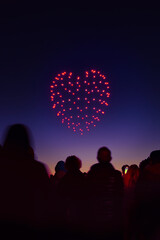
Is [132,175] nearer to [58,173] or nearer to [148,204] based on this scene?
[58,173]

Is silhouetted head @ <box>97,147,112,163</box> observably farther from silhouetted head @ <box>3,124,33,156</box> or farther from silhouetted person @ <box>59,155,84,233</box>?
silhouetted head @ <box>3,124,33,156</box>

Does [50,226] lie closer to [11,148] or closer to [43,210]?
[43,210]

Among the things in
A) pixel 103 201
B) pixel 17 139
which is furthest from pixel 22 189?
pixel 103 201

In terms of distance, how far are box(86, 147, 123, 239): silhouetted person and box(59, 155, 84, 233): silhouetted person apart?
19cm

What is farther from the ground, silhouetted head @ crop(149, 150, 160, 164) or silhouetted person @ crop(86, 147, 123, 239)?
silhouetted head @ crop(149, 150, 160, 164)

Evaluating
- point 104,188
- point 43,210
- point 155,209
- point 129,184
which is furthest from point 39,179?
point 129,184

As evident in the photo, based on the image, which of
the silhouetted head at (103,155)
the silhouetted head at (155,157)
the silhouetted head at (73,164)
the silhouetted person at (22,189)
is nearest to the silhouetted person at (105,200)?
the silhouetted head at (103,155)

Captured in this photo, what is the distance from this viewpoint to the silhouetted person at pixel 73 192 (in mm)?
5086

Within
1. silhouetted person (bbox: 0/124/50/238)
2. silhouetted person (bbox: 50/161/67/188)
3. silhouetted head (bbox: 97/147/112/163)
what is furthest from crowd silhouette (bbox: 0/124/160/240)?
silhouetted person (bbox: 50/161/67/188)

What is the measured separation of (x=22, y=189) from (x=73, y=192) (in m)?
2.62

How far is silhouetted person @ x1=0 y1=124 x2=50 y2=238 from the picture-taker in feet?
8.63

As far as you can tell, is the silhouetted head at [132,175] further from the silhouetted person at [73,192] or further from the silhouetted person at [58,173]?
the silhouetted person at [73,192]

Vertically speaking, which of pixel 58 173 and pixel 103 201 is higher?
pixel 58 173

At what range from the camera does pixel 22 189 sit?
2703mm
